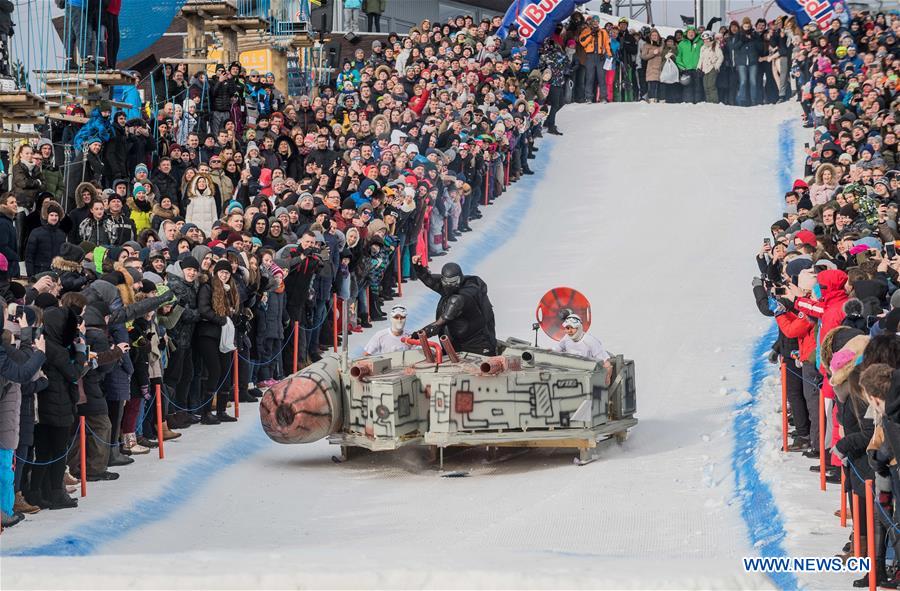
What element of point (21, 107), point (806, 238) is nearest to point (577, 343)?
point (806, 238)

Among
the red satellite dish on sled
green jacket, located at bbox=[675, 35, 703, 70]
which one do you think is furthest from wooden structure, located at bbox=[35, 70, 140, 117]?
green jacket, located at bbox=[675, 35, 703, 70]

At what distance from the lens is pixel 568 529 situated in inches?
475

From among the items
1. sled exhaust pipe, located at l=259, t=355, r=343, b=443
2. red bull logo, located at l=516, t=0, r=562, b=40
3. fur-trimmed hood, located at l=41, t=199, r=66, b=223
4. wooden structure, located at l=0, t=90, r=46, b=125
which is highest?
red bull logo, located at l=516, t=0, r=562, b=40

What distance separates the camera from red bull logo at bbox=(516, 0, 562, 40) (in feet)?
117

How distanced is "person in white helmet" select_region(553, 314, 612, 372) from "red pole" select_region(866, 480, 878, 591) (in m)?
6.00

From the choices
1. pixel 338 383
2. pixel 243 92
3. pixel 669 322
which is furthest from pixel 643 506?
pixel 243 92

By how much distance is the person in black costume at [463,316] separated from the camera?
1509 centimetres

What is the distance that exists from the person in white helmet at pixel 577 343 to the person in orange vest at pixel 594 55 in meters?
22.5

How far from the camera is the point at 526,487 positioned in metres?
13.7

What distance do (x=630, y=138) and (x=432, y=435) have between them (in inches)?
890

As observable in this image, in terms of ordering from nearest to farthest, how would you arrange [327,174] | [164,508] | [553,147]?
[164,508]
[327,174]
[553,147]

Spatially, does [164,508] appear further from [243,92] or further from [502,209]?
[502,209]

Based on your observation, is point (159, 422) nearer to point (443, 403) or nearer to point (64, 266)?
point (64, 266)

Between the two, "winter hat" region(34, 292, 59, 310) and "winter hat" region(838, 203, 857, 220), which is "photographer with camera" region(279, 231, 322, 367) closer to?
"winter hat" region(34, 292, 59, 310)
